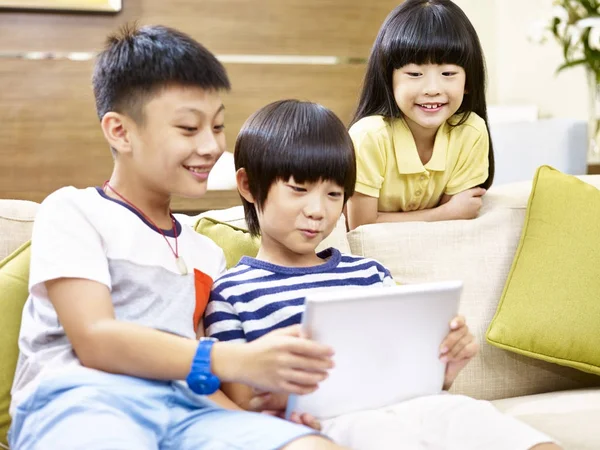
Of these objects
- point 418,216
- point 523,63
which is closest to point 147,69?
point 418,216

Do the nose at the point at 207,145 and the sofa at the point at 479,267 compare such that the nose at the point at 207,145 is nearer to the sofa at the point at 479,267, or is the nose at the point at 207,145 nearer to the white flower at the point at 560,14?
the sofa at the point at 479,267

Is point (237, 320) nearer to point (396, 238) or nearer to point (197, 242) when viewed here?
point (197, 242)

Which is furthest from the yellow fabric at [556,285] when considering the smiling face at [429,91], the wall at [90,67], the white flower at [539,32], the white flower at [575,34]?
the white flower at [539,32]

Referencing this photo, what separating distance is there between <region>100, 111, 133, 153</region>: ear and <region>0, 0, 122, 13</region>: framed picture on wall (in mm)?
2163

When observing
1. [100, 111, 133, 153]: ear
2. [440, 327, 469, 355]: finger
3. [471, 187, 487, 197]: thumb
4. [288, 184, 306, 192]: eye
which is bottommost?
[440, 327, 469, 355]: finger

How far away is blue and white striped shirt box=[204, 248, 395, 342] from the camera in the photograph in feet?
4.55

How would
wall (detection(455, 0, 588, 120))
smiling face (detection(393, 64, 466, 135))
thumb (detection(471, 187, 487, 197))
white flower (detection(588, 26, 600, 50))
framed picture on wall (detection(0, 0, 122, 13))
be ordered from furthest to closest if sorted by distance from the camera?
wall (detection(455, 0, 588, 120))
white flower (detection(588, 26, 600, 50))
framed picture on wall (detection(0, 0, 122, 13))
thumb (detection(471, 187, 487, 197))
smiling face (detection(393, 64, 466, 135))

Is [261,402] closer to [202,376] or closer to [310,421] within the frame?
[310,421]

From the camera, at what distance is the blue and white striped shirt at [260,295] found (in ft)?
4.55

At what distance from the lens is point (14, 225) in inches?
65.0

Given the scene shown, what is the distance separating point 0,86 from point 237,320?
2268 millimetres

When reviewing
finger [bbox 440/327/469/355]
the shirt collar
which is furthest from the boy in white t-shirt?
the shirt collar

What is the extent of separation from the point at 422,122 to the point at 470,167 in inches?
8.6

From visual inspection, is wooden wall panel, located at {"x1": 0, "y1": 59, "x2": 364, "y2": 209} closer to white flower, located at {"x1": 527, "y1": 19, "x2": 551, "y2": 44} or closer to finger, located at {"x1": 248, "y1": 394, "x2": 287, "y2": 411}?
white flower, located at {"x1": 527, "y1": 19, "x2": 551, "y2": 44}
